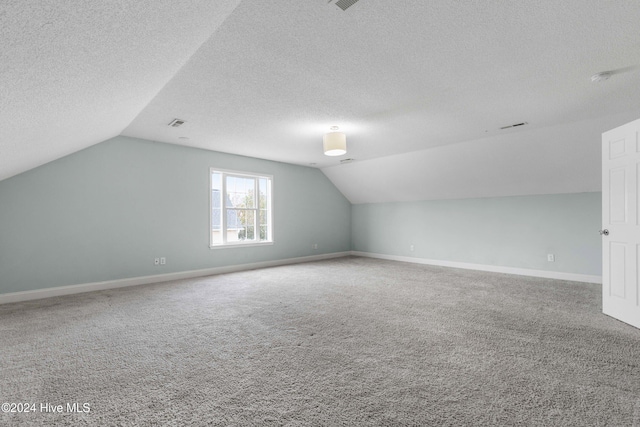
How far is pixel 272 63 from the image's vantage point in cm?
243

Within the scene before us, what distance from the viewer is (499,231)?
5.67m

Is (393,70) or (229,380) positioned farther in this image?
(393,70)

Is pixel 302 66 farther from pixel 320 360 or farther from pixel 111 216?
pixel 111 216

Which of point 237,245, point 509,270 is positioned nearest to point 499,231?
point 509,270

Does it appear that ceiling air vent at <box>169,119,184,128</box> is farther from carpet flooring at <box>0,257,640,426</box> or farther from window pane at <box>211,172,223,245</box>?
carpet flooring at <box>0,257,640,426</box>

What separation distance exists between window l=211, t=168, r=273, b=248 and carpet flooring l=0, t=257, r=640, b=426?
2.00 metres

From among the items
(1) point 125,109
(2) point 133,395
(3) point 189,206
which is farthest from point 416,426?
(3) point 189,206

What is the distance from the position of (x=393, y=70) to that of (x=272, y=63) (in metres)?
1.12

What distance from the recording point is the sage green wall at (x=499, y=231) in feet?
15.7

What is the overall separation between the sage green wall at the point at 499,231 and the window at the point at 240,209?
3147mm

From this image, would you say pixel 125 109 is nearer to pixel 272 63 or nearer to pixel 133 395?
pixel 272 63

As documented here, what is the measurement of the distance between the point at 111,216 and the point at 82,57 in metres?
3.51

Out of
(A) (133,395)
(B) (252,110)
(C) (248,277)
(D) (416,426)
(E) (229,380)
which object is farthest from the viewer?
(C) (248,277)

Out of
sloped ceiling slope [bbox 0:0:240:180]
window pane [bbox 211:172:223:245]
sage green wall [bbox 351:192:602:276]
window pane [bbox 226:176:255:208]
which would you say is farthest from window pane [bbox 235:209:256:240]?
sage green wall [bbox 351:192:602:276]
